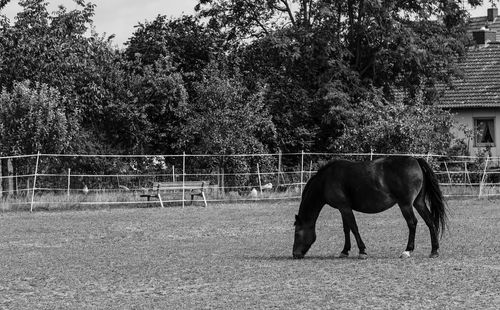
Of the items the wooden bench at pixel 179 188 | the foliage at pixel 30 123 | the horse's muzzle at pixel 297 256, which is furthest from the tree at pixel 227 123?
the horse's muzzle at pixel 297 256

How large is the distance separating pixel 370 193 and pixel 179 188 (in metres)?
13.2

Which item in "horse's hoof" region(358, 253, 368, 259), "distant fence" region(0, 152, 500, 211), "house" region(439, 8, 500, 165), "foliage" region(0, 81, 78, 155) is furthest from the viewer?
"house" region(439, 8, 500, 165)

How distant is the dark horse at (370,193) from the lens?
48.2 ft

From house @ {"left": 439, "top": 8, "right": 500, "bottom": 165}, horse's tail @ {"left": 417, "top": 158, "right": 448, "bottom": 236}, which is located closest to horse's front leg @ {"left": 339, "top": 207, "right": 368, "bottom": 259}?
horse's tail @ {"left": 417, "top": 158, "right": 448, "bottom": 236}

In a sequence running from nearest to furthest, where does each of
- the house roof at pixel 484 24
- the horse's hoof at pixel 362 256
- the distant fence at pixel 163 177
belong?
the horse's hoof at pixel 362 256, the distant fence at pixel 163 177, the house roof at pixel 484 24

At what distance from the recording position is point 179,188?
2747 centimetres

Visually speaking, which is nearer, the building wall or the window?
the building wall

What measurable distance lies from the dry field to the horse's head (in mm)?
179

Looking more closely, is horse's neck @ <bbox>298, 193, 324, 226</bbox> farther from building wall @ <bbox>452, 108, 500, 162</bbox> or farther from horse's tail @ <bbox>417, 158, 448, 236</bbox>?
building wall @ <bbox>452, 108, 500, 162</bbox>

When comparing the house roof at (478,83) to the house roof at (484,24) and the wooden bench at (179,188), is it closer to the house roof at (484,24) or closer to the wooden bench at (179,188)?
the house roof at (484,24)

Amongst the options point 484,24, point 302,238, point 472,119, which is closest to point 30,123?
point 302,238

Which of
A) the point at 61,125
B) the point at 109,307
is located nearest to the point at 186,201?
the point at 61,125

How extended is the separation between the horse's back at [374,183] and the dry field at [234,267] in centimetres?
86

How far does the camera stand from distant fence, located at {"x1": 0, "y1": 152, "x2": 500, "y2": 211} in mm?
27734
